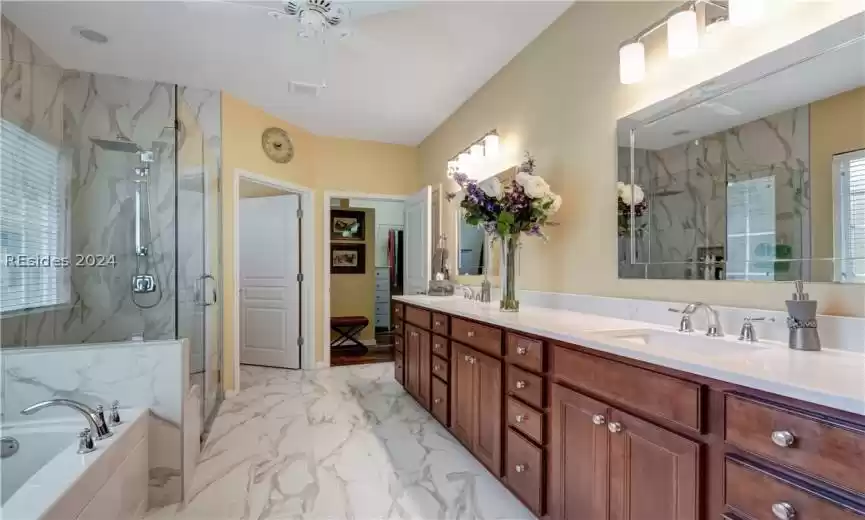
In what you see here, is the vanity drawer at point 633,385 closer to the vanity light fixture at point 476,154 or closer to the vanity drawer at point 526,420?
the vanity drawer at point 526,420

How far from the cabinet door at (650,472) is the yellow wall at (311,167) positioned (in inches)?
129

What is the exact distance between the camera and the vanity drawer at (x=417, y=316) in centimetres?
295

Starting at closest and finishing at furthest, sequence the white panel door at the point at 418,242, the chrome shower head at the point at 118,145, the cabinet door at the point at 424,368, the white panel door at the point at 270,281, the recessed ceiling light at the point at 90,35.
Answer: the chrome shower head at the point at 118,145, the recessed ceiling light at the point at 90,35, the cabinet door at the point at 424,368, the white panel door at the point at 418,242, the white panel door at the point at 270,281

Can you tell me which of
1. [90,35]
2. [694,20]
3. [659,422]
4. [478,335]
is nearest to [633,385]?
[659,422]

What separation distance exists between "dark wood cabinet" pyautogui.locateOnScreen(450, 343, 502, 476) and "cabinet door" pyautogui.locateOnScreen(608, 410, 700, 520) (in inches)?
28.3

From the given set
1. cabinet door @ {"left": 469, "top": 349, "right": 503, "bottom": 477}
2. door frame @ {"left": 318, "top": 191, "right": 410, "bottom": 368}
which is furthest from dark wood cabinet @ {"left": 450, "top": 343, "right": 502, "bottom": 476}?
door frame @ {"left": 318, "top": 191, "right": 410, "bottom": 368}

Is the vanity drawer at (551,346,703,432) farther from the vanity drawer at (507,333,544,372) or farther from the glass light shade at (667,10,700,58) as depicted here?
the glass light shade at (667,10,700,58)

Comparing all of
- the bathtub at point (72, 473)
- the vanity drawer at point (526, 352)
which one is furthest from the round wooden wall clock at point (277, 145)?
the vanity drawer at point (526, 352)

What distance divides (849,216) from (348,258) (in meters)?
5.41

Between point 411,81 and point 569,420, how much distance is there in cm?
272

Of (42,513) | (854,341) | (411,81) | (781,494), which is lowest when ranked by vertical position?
(42,513)

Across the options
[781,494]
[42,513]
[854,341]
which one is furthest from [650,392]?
[42,513]

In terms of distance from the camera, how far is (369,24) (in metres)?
2.51

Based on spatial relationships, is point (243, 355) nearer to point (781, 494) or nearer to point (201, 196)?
point (201, 196)
